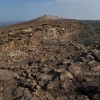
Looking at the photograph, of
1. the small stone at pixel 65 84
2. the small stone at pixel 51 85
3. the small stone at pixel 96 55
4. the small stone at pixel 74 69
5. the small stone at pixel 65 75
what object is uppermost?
the small stone at pixel 96 55

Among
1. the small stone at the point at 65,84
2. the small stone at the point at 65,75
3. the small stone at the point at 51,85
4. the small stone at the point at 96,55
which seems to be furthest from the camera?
the small stone at the point at 96,55

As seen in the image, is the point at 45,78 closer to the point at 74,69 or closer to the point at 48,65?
the point at 74,69

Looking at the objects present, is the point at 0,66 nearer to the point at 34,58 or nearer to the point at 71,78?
the point at 34,58

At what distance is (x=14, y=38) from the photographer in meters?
14.5

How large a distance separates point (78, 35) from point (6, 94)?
8.92m

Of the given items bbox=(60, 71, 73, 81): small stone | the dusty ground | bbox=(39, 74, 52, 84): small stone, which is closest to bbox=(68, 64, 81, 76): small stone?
the dusty ground

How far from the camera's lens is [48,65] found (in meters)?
11.4

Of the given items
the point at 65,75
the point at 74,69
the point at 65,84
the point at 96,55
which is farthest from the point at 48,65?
the point at 65,84

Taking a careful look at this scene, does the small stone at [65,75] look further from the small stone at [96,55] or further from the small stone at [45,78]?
the small stone at [96,55]

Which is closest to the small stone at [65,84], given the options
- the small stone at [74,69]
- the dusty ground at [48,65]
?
the dusty ground at [48,65]

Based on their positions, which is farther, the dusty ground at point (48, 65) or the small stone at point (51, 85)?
the small stone at point (51, 85)

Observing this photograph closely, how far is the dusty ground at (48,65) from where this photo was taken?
910 centimetres

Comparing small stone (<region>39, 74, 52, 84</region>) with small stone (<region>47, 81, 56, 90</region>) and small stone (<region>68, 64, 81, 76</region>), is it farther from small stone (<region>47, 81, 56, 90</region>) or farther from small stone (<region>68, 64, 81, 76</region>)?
small stone (<region>68, 64, 81, 76</region>)

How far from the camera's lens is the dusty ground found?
9.10m
